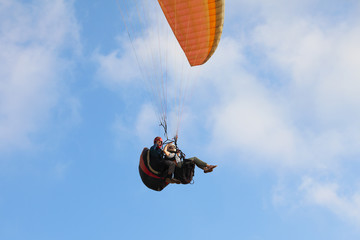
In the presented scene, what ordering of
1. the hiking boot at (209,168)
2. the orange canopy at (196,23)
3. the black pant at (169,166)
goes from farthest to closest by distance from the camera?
the orange canopy at (196,23) < the black pant at (169,166) < the hiking boot at (209,168)

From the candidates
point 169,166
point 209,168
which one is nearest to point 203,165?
point 209,168

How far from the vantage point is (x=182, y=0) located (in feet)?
45.4

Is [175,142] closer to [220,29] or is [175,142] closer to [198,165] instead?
[198,165]

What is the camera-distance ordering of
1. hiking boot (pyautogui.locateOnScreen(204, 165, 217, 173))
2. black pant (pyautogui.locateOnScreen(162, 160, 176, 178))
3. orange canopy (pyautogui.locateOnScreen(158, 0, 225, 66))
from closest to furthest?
hiking boot (pyautogui.locateOnScreen(204, 165, 217, 173)) → black pant (pyautogui.locateOnScreen(162, 160, 176, 178)) → orange canopy (pyautogui.locateOnScreen(158, 0, 225, 66))

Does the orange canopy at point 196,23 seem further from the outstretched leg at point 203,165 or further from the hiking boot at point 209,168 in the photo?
the hiking boot at point 209,168

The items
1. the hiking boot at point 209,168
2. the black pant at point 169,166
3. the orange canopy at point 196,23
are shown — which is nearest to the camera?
the hiking boot at point 209,168

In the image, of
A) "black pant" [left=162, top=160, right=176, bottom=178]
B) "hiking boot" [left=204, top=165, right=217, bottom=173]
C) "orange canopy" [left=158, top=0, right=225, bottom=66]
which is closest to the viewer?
"hiking boot" [left=204, top=165, right=217, bottom=173]

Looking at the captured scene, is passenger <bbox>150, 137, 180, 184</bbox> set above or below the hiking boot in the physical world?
above

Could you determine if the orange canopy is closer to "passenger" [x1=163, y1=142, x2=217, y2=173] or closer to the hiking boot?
"passenger" [x1=163, y1=142, x2=217, y2=173]

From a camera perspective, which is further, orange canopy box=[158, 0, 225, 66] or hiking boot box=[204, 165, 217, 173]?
orange canopy box=[158, 0, 225, 66]

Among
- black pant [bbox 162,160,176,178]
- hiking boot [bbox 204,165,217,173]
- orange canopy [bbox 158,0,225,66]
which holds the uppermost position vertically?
orange canopy [bbox 158,0,225,66]

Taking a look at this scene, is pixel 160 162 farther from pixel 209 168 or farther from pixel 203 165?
pixel 209 168

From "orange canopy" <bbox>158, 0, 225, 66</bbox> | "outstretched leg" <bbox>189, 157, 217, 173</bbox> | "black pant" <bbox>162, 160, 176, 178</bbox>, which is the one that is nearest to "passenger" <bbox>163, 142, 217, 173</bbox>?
"outstretched leg" <bbox>189, 157, 217, 173</bbox>

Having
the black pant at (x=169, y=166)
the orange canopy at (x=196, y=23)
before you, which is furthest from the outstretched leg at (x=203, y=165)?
the orange canopy at (x=196, y=23)
